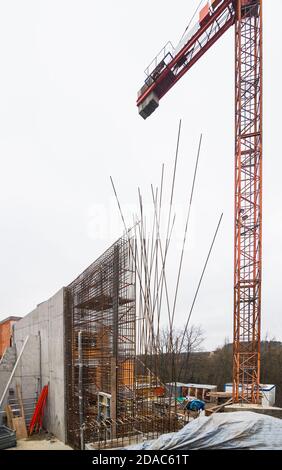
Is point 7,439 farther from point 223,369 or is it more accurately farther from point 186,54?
point 223,369

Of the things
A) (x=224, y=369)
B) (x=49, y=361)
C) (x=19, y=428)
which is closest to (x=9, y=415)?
(x=19, y=428)

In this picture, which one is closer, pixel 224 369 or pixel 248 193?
pixel 248 193

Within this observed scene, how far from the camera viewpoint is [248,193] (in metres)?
16.3

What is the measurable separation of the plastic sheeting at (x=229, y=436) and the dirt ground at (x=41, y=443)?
27.0ft

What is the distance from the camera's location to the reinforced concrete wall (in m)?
12.3

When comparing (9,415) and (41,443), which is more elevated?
(9,415)

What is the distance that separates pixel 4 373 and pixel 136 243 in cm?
1081

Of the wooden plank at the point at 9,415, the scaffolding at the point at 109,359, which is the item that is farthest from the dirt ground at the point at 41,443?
the wooden plank at the point at 9,415

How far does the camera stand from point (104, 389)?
11.4 m

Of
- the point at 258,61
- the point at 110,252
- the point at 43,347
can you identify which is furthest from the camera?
the point at 258,61

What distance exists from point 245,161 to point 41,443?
15.2 metres

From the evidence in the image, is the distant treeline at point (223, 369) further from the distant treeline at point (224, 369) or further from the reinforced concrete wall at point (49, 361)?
the reinforced concrete wall at point (49, 361)
